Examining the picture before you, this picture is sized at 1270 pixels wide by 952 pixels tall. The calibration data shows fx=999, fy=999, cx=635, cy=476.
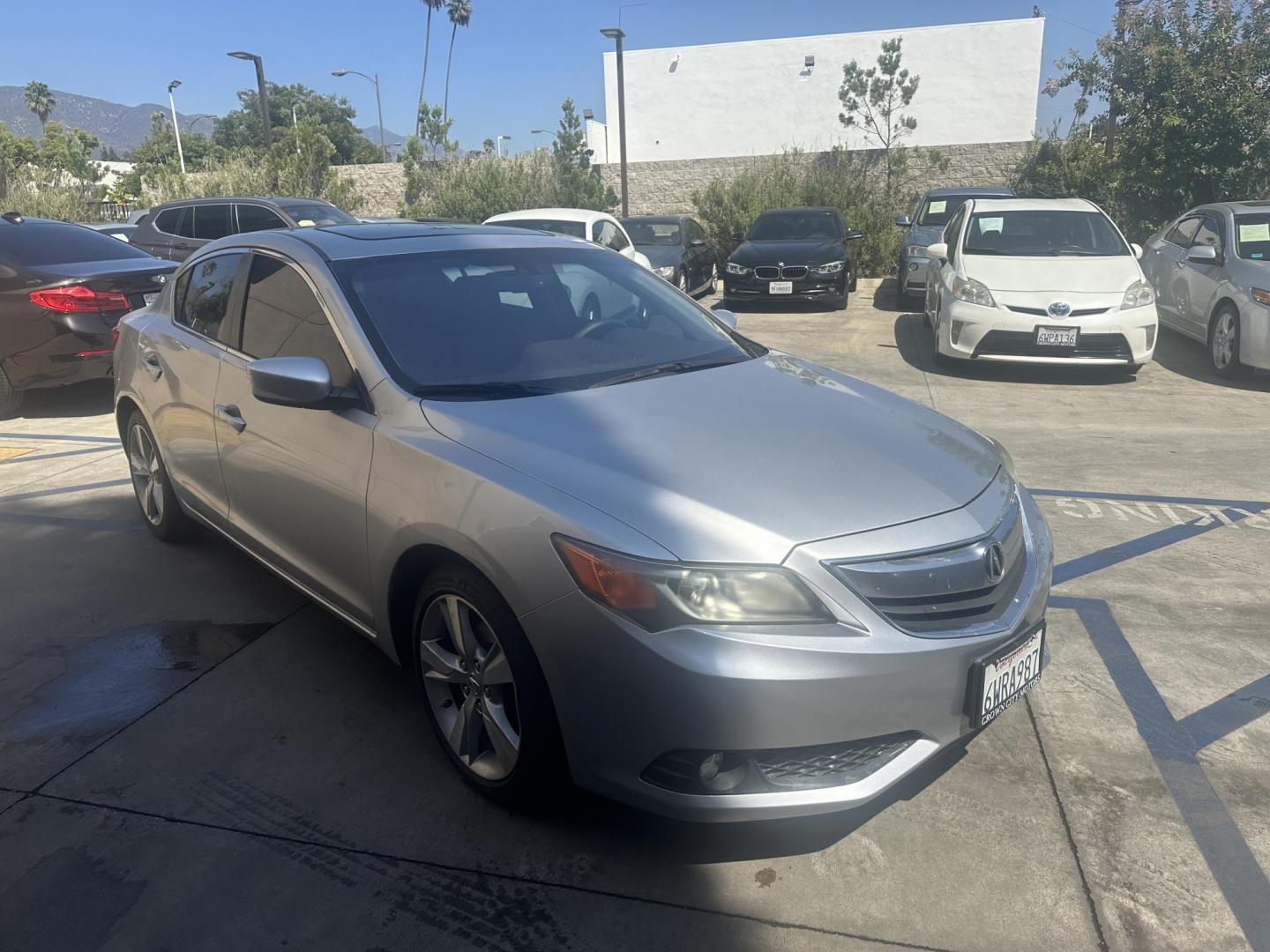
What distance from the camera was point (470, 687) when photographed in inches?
112

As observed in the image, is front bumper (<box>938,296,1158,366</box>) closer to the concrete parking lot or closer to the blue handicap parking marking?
the blue handicap parking marking

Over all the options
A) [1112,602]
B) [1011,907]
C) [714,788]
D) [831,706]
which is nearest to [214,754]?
[714,788]

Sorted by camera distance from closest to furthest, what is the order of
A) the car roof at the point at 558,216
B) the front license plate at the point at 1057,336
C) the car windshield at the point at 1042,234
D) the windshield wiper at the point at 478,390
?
1. the windshield wiper at the point at 478,390
2. the front license plate at the point at 1057,336
3. the car windshield at the point at 1042,234
4. the car roof at the point at 558,216

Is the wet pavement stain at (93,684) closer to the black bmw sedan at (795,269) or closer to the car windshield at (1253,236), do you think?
the car windshield at (1253,236)

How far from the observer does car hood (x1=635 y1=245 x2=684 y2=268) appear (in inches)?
553

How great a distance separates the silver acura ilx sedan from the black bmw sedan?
9781 mm

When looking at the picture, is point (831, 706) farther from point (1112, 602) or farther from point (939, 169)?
point (939, 169)

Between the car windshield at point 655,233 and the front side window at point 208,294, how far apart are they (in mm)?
11096

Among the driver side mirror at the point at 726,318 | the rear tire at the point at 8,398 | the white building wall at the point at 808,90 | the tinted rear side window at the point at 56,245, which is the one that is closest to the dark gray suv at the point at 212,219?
the tinted rear side window at the point at 56,245

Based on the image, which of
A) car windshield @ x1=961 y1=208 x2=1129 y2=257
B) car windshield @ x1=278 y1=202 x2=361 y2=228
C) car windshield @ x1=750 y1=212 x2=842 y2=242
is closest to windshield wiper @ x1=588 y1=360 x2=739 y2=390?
car windshield @ x1=961 y1=208 x2=1129 y2=257

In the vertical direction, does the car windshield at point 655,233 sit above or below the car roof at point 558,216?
below

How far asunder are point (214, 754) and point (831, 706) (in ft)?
6.68

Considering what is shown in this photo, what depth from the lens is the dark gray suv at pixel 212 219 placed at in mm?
13086

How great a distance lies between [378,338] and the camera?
328 cm
